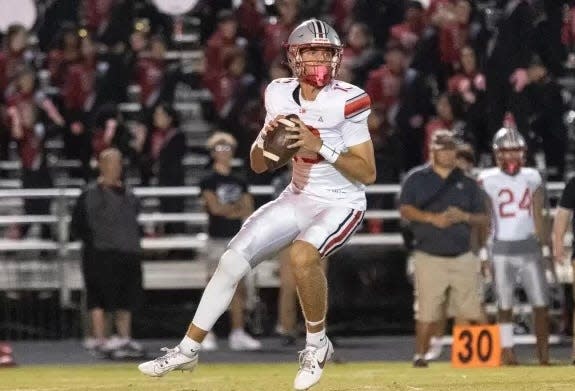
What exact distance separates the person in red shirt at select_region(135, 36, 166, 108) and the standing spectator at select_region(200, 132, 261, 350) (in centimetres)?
289

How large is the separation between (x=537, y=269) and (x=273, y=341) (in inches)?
128

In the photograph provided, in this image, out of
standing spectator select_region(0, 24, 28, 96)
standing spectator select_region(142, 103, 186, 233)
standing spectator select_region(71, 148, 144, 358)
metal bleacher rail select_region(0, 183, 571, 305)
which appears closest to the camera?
standing spectator select_region(71, 148, 144, 358)

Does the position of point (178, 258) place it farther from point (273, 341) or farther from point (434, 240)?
point (434, 240)

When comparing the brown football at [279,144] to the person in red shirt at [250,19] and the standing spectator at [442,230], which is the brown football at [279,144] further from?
the person in red shirt at [250,19]

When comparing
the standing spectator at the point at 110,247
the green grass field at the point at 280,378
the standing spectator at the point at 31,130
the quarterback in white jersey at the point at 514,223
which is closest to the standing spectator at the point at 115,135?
the standing spectator at the point at 31,130

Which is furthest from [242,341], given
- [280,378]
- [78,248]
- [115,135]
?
[280,378]

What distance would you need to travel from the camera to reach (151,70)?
16.6 metres

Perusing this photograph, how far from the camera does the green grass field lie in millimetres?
8867

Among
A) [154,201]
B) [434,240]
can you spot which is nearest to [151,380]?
[434,240]

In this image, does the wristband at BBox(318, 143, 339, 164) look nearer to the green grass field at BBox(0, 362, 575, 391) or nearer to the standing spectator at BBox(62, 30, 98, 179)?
the green grass field at BBox(0, 362, 575, 391)

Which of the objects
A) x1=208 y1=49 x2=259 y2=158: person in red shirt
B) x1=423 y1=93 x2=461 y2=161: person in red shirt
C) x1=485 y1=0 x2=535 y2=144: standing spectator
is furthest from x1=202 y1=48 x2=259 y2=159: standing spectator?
x1=485 y1=0 x2=535 y2=144: standing spectator

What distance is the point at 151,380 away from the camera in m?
10.2

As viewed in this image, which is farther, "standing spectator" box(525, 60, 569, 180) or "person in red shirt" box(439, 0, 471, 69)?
"person in red shirt" box(439, 0, 471, 69)

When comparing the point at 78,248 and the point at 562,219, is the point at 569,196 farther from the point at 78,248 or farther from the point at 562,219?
the point at 78,248
